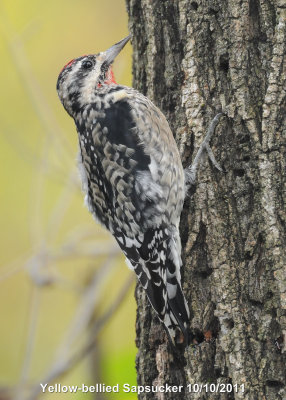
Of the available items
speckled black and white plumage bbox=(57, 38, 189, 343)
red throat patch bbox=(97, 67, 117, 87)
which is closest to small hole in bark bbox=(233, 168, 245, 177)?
speckled black and white plumage bbox=(57, 38, 189, 343)

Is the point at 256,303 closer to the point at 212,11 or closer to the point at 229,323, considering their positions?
the point at 229,323

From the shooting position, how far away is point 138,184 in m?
3.19

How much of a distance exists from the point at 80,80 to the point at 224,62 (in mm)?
1110

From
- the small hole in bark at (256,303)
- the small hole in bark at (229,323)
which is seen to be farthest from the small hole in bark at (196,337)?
the small hole in bark at (256,303)

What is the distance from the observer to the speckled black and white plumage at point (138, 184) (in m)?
2.94

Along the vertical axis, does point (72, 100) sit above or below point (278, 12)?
above

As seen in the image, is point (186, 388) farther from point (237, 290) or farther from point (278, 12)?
point (278, 12)

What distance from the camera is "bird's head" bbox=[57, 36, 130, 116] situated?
362 cm

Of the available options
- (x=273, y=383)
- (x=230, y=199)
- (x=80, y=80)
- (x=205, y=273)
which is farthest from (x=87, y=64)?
(x=273, y=383)

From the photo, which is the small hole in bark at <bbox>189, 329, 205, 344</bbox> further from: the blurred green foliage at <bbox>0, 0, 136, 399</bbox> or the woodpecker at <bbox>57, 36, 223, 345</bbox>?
the blurred green foliage at <bbox>0, 0, 136, 399</bbox>

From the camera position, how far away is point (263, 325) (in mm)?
2457

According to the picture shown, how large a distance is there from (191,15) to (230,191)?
2.90 feet

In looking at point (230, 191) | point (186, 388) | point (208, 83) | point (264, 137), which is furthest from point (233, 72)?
point (186, 388)

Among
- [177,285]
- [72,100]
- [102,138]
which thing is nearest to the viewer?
[177,285]
